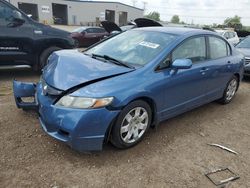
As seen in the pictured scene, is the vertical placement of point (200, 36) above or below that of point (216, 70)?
above

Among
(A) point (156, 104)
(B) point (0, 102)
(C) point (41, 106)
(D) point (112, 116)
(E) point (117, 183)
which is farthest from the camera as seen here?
(B) point (0, 102)

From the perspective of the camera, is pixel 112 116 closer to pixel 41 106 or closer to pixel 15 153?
pixel 41 106

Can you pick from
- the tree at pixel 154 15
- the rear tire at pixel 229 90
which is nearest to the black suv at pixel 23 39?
the rear tire at pixel 229 90

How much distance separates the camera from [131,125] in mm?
3457

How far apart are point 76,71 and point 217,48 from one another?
2.92 meters

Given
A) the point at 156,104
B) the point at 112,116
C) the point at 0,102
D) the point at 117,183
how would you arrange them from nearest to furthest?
the point at 117,183 < the point at 112,116 < the point at 156,104 < the point at 0,102

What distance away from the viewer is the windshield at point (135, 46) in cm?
384

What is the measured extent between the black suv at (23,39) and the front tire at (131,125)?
13.0 ft

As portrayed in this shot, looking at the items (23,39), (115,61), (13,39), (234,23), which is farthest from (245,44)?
(234,23)

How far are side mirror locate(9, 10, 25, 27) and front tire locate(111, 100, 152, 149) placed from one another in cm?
423

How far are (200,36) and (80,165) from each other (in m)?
2.93

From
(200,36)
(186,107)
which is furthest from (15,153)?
(200,36)

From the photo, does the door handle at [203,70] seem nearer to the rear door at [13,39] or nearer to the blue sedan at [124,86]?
the blue sedan at [124,86]

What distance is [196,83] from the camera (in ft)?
14.3
